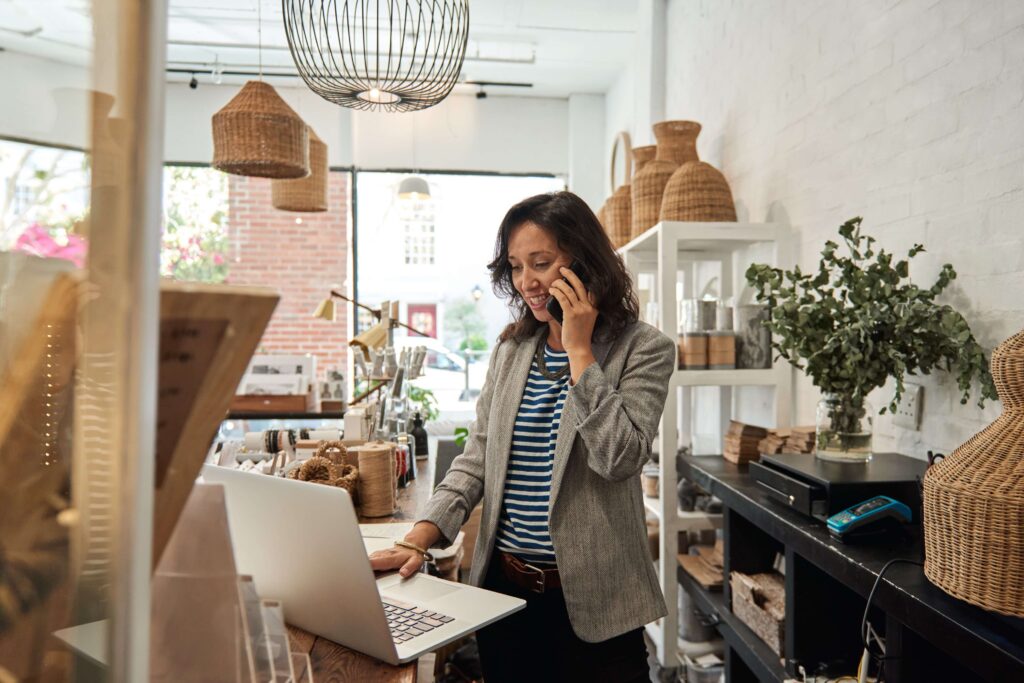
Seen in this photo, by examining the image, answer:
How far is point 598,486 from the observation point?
4.80ft

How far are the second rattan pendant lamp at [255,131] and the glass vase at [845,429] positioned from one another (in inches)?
100

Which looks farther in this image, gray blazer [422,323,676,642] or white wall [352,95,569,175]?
white wall [352,95,569,175]

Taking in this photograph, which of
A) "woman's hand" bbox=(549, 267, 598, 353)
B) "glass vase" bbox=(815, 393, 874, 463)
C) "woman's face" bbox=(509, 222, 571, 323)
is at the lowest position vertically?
"glass vase" bbox=(815, 393, 874, 463)

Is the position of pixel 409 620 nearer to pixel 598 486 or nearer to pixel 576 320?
pixel 598 486

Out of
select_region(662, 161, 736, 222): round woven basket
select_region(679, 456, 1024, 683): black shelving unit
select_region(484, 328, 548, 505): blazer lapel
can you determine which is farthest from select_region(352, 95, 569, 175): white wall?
select_region(484, 328, 548, 505): blazer lapel

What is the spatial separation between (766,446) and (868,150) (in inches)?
36.3

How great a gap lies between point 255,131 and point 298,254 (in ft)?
8.75

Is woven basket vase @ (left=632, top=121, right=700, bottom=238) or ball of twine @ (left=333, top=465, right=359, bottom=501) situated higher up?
woven basket vase @ (left=632, top=121, right=700, bottom=238)

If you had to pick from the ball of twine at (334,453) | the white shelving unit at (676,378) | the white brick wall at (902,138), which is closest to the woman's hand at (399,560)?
the ball of twine at (334,453)

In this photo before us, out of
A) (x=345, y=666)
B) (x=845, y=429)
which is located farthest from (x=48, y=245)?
(x=845, y=429)

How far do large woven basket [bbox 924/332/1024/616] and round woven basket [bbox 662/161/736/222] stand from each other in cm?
174

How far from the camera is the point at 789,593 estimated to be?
1.71 meters

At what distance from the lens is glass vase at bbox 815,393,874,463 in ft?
5.82

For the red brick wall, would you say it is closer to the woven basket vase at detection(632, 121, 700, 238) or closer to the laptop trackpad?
the woven basket vase at detection(632, 121, 700, 238)
